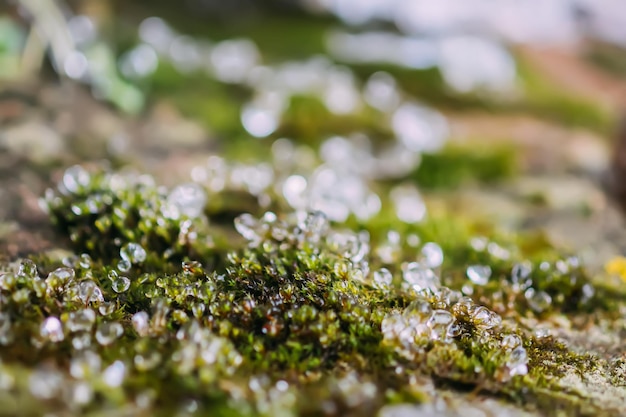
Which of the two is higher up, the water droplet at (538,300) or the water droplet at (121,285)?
the water droplet at (538,300)

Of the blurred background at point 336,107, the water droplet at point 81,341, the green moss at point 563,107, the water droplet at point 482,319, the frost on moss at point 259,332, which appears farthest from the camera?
the green moss at point 563,107

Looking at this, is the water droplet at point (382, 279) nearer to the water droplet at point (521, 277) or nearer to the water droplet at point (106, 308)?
the water droplet at point (521, 277)

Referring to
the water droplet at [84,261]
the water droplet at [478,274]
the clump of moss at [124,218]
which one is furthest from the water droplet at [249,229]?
the water droplet at [478,274]

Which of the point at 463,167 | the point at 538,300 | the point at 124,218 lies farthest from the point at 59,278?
the point at 463,167

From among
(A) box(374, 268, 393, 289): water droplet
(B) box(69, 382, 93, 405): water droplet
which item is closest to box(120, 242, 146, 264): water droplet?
(B) box(69, 382, 93, 405): water droplet

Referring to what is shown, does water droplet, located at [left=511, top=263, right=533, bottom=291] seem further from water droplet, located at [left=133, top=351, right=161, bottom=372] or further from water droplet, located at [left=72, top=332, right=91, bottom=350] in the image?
water droplet, located at [left=72, top=332, right=91, bottom=350]
